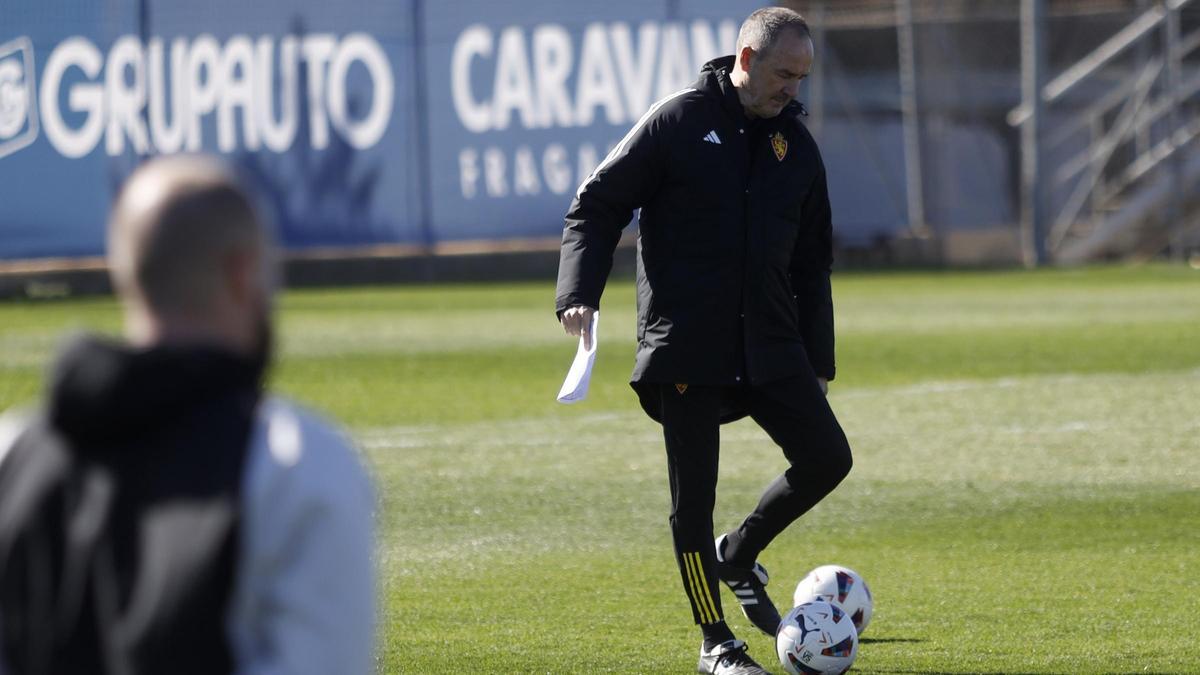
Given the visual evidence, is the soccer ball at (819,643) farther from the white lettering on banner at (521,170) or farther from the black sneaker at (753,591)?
the white lettering on banner at (521,170)

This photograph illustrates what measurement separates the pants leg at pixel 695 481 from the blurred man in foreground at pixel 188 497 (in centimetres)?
345

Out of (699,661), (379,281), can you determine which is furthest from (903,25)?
(699,661)

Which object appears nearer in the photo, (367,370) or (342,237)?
(367,370)

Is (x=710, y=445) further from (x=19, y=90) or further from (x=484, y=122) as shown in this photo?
(x=19, y=90)

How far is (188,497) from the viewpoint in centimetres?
207

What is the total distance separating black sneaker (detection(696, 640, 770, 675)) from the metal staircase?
2072 cm

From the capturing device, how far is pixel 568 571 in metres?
7.21

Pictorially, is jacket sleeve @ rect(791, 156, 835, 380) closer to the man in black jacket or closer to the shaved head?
the man in black jacket

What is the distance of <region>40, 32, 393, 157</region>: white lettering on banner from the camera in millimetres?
26156

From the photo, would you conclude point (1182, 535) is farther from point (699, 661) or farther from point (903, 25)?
point (903, 25)

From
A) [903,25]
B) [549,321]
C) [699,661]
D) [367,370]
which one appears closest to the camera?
[699,661]

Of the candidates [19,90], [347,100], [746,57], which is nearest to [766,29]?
[746,57]

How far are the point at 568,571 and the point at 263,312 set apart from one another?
516 cm

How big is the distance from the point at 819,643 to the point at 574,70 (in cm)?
2123
